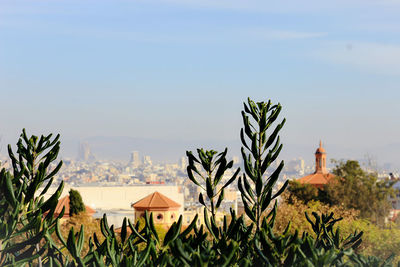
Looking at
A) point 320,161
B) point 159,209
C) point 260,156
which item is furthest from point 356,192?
point 260,156

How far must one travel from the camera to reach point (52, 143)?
6.61 metres

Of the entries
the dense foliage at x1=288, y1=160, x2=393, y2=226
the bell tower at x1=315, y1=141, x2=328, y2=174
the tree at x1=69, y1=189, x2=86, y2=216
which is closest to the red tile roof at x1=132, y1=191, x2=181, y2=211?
the tree at x1=69, y1=189, x2=86, y2=216

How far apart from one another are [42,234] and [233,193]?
516 feet

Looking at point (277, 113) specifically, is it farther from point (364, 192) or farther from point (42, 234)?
point (364, 192)

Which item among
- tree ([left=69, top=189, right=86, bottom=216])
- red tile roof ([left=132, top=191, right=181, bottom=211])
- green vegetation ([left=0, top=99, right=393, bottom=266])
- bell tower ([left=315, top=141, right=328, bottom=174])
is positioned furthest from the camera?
bell tower ([left=315, top=141, right=328, bottom=174])

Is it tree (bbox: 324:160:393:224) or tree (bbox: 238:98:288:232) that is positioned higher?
tree (bbox: 238:98:288:232)

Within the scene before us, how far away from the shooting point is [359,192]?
41.7 m

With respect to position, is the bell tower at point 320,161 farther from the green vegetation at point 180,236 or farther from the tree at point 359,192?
the green vegetation at point 180,236

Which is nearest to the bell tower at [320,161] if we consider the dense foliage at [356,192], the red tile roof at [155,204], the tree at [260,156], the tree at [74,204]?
the dense foliage at [356,192]

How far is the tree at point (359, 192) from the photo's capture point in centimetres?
4116

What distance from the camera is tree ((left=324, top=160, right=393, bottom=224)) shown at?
41156 mm

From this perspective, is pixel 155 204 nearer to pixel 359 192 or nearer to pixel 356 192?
pixel 356 192

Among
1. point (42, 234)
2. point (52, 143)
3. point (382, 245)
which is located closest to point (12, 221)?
point (42, 234)

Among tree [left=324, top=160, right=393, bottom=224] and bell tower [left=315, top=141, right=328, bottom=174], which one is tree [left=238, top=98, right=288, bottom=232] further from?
bell tower [left=315, top=141, right=328, bottom=174]
